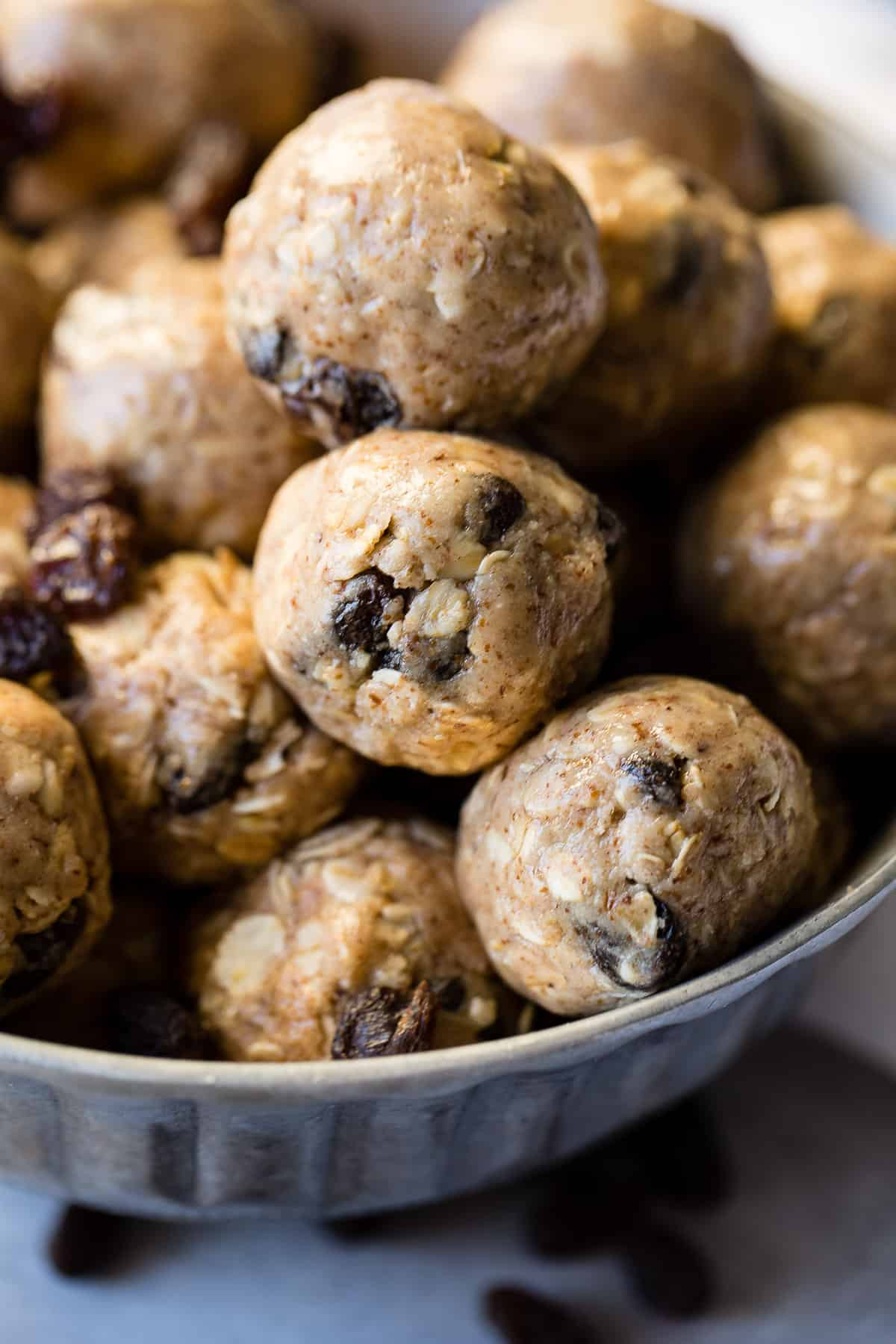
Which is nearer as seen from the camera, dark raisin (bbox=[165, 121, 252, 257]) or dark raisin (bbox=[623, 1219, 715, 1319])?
dark raisin (bbox=[623, 1219, 715, 1319])

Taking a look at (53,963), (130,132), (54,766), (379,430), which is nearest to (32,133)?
(130,132)

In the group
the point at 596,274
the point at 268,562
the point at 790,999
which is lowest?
the point at 790,999

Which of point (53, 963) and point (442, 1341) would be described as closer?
point (53, 963)

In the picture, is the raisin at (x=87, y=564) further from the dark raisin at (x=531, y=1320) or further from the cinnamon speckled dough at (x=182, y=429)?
the dark raisin at (x=531, y=1320)

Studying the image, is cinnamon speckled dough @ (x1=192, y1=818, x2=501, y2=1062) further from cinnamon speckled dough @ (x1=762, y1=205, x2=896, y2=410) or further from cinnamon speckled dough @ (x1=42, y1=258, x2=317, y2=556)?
cinnamon speckled dough @ (x1=762, y1=205, x2=896, y2=410)

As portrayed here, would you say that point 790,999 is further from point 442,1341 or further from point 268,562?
point 268,562

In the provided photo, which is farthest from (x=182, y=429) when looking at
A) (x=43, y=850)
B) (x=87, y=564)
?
(x=43, y=850)

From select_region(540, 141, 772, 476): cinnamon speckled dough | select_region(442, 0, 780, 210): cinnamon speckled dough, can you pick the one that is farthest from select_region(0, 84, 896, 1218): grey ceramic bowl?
select_region(442, 0, 780, 210): cinnamon speckled dough

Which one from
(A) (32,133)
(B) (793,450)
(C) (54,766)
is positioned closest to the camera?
(C) (54,766)
